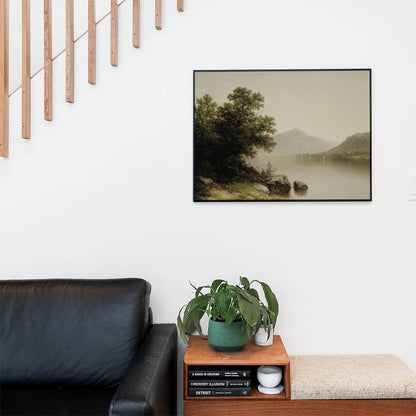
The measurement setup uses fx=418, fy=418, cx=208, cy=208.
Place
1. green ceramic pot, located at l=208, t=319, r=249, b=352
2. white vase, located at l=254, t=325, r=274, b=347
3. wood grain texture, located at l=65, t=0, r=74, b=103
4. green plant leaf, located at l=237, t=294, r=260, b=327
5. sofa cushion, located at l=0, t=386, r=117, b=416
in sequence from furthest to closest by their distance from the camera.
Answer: wood grain texture, located at l=65, t=0, r=74, b=103 < white vase, located at l=254, t=325, r=274, b=347 < green ceramic pot, located at l=208, t=319, r=249, b=352 < green plant leaf, located at l=237, t=294, r=260, b=327 < sofa cushion, located at l=0, t=386, r=117, b=416

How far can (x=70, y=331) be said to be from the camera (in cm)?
191

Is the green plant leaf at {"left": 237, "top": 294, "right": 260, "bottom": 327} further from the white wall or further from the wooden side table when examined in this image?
the white wall

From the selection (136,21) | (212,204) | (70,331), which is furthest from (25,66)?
(70,331)

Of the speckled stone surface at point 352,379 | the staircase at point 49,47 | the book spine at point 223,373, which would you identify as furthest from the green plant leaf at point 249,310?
the staircase at point 49,47

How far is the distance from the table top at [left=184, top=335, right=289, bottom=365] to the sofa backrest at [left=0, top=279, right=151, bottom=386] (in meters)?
0.26

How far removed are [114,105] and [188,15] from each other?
62cm

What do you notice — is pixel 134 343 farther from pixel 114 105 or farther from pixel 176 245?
pixel 114 105

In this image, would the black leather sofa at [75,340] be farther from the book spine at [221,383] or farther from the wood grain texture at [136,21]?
the wood grain texture at [136,21]

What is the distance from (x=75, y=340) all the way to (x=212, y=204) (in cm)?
95

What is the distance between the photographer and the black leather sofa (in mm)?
1820

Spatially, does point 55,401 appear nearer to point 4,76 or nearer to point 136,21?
point 4,76

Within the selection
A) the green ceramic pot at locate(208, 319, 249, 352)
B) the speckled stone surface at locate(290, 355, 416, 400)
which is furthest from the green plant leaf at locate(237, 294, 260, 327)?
the speckled stone surface at locate(290, 355, 416, 400)

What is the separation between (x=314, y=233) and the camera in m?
2.25

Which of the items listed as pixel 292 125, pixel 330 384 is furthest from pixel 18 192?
pixel 330 384
